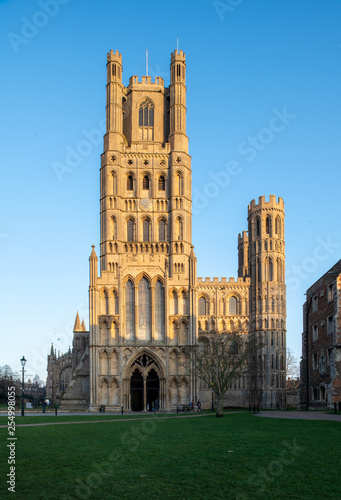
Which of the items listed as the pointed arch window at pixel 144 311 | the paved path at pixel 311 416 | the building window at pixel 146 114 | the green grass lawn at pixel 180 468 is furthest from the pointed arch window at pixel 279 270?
the green grass lawn at pixel 180 468

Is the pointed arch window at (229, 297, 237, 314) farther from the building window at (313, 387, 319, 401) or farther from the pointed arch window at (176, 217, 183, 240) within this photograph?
the building window at (313, 387, 319, 401)

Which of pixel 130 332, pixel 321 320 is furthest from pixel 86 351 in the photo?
pixel 321 320

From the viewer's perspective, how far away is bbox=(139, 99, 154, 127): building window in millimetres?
72250

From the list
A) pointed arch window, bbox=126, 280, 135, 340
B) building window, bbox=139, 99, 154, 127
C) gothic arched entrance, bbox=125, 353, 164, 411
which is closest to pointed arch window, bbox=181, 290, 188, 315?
pointed arch window, bbox=126, 280, 135, 340

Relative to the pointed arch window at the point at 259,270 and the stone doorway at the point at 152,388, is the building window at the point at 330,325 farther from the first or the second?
the pointed arch window at the point at 259,270

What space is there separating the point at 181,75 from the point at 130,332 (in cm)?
3191

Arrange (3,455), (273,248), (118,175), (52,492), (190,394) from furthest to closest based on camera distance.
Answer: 1. (273,248)
2. (118,175)
3. (190,394)
4. (3,455)
5. (52,492)

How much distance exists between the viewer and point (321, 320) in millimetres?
46281

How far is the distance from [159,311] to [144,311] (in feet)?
5.28

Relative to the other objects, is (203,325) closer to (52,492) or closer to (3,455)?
(3,455)

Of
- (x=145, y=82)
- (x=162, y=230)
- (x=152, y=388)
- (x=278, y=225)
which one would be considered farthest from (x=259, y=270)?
(x=145, y=82)

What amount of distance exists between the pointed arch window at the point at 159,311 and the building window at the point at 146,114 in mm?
20629

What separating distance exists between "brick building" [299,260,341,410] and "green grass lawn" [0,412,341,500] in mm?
20207
